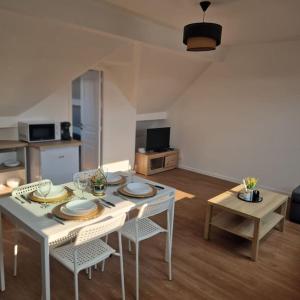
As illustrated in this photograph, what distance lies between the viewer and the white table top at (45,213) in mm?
1889

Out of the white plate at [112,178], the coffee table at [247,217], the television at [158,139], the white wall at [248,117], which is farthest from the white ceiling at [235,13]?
the television at [158,139]

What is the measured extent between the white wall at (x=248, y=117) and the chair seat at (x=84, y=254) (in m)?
3.79

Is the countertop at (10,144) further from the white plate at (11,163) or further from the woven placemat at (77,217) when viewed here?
the woven placemat at (77,217)

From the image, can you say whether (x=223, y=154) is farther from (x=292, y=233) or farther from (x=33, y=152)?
(x=33, y=152)

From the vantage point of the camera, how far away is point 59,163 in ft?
14.0

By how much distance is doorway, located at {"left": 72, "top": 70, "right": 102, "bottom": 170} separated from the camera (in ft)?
17.1

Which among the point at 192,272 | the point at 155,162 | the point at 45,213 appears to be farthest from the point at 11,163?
the point at 155,162

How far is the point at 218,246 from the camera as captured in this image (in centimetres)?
331

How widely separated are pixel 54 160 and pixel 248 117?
11.3 feet

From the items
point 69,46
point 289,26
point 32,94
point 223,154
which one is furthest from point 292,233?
point 32,94

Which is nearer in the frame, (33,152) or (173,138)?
(33,152)

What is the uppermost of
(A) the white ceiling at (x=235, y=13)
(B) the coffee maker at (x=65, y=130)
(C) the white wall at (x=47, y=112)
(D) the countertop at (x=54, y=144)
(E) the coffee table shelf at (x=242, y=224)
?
(A) the white ceiling at (x=235, y=13)

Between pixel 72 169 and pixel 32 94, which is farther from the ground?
pixel 32 94

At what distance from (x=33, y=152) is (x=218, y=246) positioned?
2.81 metres
